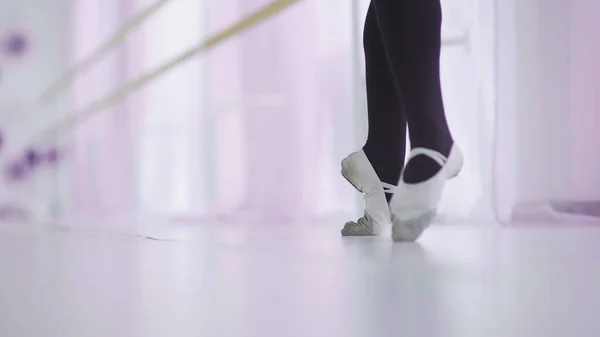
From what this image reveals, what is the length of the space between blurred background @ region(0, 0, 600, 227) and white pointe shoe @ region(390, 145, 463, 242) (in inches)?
31.4

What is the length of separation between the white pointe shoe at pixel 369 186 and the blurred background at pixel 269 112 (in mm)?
631

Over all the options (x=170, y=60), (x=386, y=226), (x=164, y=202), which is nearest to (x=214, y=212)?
(x=164, y=202)

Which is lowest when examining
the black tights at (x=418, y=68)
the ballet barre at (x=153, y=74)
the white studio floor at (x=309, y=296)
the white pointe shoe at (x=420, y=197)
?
the white studio floor at (x=309, y=296)

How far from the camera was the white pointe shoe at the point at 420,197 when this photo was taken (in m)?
0.91

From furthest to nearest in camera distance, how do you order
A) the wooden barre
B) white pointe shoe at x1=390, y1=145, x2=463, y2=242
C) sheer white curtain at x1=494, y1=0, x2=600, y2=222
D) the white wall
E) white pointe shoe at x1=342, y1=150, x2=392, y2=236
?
1. the white wall
2. the wooden barre
3. sheer white curtain at x1=494, y1=0, x2=600, y2=222
4. white pointe shoe at x1=342, y1=150, x2=392, y2=236
5. white pointe shoe at x1=390, y1=145, x2=463, y2=242

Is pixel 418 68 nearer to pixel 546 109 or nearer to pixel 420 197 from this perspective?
pixel 420 197

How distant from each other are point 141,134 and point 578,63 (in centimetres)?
175

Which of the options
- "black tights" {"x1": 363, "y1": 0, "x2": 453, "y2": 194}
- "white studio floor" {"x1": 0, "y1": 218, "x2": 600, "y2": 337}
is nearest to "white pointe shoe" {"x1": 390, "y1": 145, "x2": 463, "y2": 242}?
"black tights" {"x1": 363, "y1": 0, "x2": 453, "y2": 194}

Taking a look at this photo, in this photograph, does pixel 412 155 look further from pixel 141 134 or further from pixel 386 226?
pixel 141 134

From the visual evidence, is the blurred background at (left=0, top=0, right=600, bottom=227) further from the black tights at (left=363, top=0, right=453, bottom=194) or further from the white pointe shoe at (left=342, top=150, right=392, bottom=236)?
the black tights at (left=363, top=0, right=453, bottom=194)

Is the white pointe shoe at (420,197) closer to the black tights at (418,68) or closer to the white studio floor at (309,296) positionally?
the black tights at (418,68)

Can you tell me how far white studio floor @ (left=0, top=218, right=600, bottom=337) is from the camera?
317 mm

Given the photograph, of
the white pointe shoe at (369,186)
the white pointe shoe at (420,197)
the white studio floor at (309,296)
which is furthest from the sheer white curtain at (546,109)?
the white studio floor at (309,296)

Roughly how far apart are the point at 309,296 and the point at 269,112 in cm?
179
